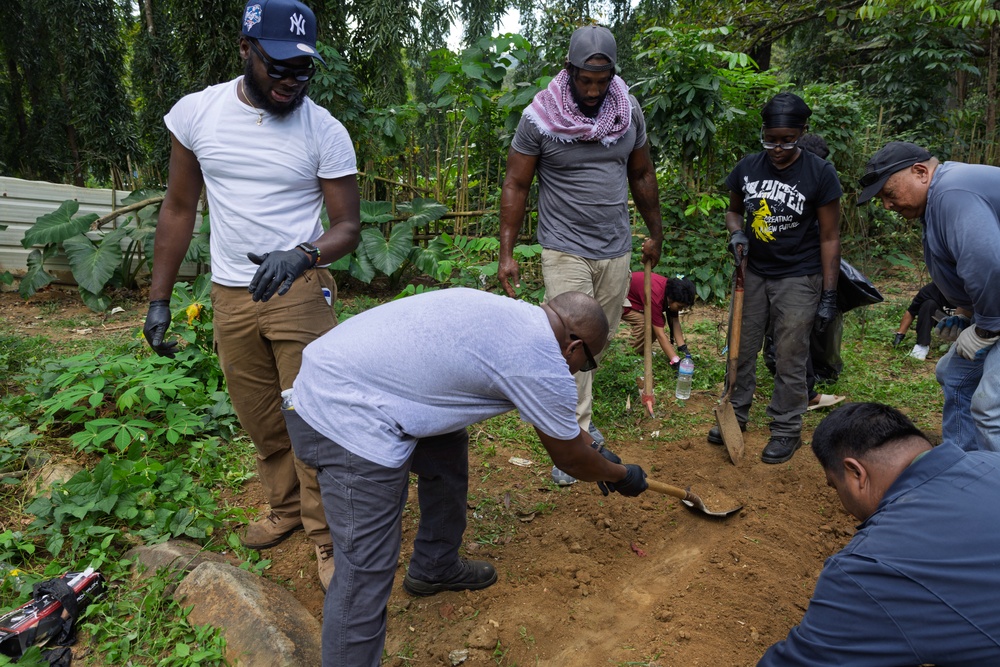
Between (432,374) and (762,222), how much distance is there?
8.28 feet

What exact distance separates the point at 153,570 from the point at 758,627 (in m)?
2.35

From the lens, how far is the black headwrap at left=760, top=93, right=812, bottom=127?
338 cm

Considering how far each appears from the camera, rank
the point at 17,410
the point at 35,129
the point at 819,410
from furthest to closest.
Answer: the point at 35,129
the point at 819,410
the point at 17,410

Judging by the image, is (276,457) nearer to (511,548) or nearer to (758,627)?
(511,548)

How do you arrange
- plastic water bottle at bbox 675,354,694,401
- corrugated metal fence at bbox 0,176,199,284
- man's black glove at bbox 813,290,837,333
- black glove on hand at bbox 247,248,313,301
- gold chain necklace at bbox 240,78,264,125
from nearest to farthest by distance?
1. black glove on hand at bbox 247,248,313,301
2. gold chain necklace at bbox 240,78,264,125
3. man's black glove at bbox 813,290,837,333
4. plastic water bottle at bbox 675,354,694,401
5. corrugated metal fence at bbox 0,176,199,284

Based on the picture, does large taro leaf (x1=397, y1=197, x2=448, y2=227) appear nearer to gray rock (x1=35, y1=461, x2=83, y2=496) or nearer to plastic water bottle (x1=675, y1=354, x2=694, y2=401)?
plastic water bottle (x1=675, y1=354, x2=694, y2=401)

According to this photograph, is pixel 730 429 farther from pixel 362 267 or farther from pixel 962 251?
pixel 362 267

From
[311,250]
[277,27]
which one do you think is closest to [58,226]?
[277,27]

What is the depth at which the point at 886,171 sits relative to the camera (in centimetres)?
265

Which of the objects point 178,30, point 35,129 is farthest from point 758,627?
point 35,129

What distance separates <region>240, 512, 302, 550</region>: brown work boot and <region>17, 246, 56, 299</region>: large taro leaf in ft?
17.3

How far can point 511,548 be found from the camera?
10.1 feet

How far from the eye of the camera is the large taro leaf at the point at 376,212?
6930 mm

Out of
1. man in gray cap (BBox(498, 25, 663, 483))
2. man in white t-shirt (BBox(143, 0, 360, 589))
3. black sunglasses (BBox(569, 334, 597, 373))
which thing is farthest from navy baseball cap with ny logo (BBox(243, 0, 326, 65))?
black sunglasses (BBox(569, 334, 597, 373))
